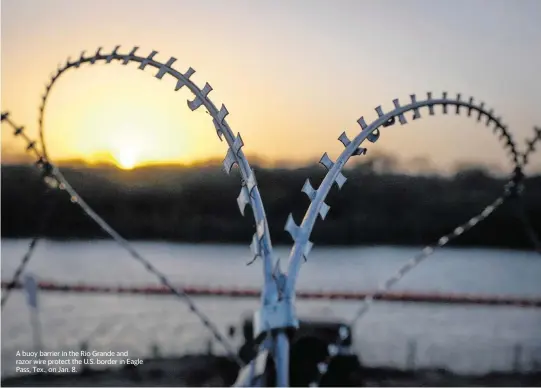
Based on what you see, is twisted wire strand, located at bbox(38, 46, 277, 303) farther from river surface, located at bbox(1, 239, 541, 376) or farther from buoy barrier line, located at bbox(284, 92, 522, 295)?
river surface, located at bbox(1, 239, 541, 376)

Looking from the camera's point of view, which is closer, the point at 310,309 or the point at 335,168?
the point at 335,168

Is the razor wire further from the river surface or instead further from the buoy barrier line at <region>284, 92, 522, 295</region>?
the river surface

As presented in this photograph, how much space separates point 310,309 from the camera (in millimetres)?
11922

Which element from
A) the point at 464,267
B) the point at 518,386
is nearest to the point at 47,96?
the point at 518,386

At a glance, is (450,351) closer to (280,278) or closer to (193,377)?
(193,377)

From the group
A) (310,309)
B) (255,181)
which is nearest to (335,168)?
(255,181)

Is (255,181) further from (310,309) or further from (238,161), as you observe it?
(310,309)

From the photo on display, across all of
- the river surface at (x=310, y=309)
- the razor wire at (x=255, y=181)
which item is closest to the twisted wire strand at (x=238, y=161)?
the razor wire at (x=255, y=181)

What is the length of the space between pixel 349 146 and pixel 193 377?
4.34 metres

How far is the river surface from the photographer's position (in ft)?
28.6

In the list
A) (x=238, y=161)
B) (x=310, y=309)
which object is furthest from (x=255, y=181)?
(x=310, y=309)

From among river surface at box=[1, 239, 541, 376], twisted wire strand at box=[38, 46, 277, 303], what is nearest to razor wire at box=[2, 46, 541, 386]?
twisted wire strand at box=[38, 46, 277, 303]

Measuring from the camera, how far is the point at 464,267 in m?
16.8

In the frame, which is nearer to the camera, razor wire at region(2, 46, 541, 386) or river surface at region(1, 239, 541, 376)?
razor wire at region(2, 46, 541, 386)
